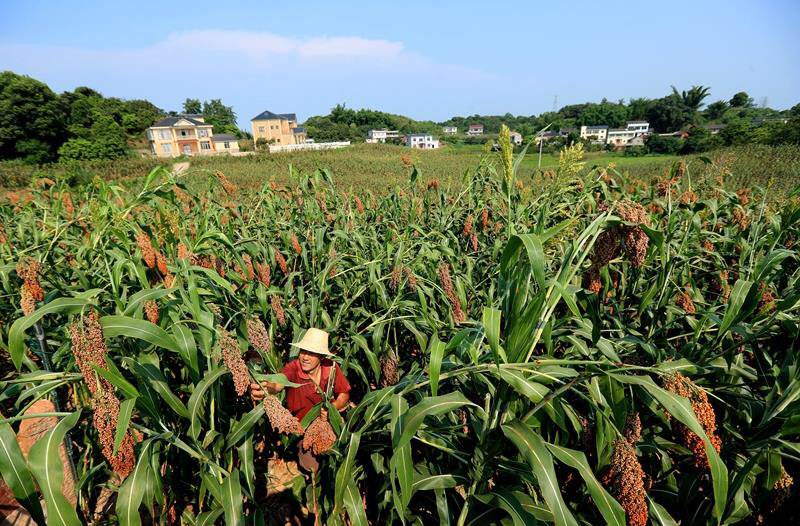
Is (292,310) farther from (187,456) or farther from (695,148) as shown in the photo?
(695,148)

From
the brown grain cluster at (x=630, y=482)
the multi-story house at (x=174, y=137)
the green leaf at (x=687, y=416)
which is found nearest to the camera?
the green leaf at (x=687, y=416)

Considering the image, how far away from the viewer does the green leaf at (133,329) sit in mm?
1223

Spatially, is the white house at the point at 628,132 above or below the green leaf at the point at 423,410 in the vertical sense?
above

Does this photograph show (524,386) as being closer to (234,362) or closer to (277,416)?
(277,416)

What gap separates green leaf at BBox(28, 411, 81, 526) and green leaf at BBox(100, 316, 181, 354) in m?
0.35

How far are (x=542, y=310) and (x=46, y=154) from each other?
52.3 metres

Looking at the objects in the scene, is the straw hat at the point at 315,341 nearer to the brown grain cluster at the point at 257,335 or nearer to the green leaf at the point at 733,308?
the brown grain cluster at the point at 257,335

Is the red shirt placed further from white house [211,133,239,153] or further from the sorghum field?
white house [211,133,239,153]

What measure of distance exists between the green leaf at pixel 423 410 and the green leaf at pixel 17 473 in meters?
1.11

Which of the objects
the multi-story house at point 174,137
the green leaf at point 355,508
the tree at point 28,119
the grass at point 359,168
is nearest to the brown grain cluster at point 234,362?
the green leaf at point 355,508

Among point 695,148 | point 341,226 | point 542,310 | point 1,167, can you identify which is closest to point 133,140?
point 1,167

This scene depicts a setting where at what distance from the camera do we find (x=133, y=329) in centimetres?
124

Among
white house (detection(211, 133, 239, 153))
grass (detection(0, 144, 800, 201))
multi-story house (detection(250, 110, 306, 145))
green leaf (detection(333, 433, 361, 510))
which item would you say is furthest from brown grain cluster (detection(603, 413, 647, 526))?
multi-story house (detection(250, 110, 306, 145))

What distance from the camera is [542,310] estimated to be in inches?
44.5
